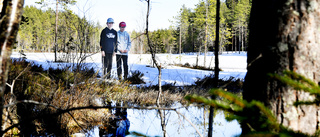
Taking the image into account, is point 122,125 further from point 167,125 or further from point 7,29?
point 7,29

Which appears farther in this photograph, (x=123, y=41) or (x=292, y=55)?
(x=123, y=41)

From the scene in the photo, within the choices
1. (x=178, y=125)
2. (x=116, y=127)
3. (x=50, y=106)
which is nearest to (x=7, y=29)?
(x=50, y=106)

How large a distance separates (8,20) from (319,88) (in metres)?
1.03

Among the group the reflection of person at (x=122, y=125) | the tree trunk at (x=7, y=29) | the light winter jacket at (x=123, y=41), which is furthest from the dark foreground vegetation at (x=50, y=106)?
the light winter jacket at (x=123, y=41)

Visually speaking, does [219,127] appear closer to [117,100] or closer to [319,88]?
[117,100]

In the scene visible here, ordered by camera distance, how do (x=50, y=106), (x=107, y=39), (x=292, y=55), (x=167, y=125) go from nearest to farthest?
(x=292, y=55) → (x=50, y=106) → (x=167, y=125) → (x=107, y=39)

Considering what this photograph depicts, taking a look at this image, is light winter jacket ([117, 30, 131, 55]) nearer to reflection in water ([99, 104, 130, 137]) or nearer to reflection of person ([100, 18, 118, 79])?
reflection of person ([100, 18, 118, 79])

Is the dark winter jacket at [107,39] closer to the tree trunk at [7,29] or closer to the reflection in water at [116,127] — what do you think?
the reflection in water at [116,127]

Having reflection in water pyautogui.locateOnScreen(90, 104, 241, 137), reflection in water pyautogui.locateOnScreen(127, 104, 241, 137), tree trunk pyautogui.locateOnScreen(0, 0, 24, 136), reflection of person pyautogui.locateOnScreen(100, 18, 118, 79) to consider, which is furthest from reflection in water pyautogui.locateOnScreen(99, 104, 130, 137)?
reflection of person pyautogui.locateOnScreen(100, 18, 118, 79)

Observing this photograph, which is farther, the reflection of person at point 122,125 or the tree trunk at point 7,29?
the reflection of person at point 122,125

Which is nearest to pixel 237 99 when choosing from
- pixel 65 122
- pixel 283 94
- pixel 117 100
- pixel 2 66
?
pixel 283 94

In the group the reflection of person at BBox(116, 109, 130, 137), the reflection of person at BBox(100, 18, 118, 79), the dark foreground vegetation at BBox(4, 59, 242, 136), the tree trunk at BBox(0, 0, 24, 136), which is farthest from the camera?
the reflection of person at BBox(100, 18, 118, 79)

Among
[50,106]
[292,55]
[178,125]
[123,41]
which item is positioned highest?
[123,41]

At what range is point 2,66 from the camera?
0.73 m
